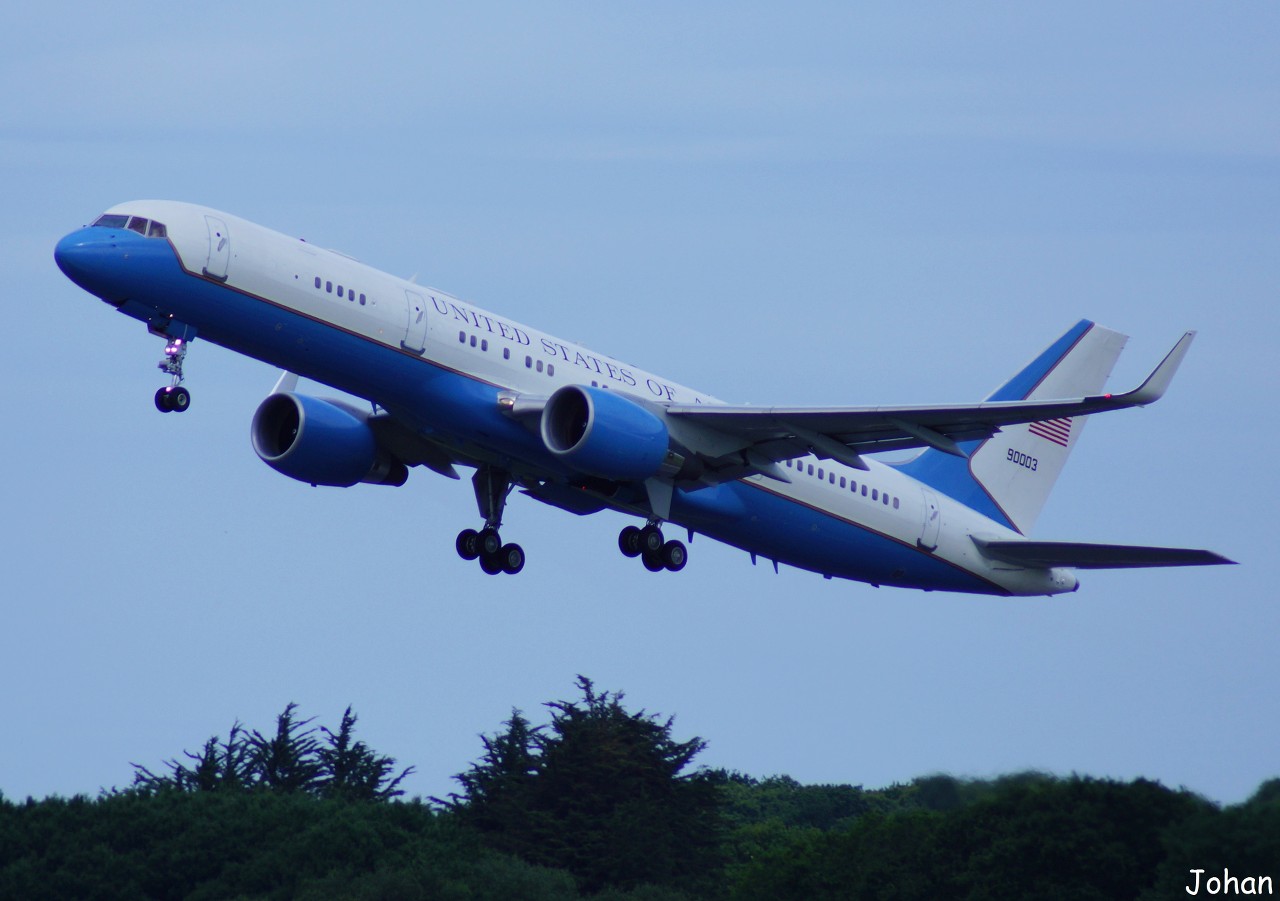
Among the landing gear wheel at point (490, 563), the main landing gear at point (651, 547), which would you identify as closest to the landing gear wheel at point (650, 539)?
the main landing gear at point (651, 547)

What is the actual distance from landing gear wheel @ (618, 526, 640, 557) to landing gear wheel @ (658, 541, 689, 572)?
48cm

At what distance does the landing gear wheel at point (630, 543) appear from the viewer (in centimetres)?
3844

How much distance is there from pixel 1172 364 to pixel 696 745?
26634 mm

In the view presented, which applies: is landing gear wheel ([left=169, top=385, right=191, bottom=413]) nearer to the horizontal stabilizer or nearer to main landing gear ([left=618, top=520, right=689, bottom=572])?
main landing gear ([left=618, top=520, right=689, bottom=572])

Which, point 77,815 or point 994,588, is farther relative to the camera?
point 77,815

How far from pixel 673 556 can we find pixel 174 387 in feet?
32.3

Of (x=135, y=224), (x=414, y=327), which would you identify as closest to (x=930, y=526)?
(x=414, y=327)

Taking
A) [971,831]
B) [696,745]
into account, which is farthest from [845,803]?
[971,831]

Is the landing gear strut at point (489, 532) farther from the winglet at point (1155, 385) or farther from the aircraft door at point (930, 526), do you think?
the winglet at point (1155, 385)

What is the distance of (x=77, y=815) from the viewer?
189 feet

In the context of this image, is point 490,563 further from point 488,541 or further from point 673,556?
point 673,556

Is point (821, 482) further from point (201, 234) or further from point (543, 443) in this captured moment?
point (201, 234)

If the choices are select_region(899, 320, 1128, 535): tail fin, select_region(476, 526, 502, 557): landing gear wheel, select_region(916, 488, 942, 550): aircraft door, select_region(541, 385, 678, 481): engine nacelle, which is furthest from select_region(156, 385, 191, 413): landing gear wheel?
select_region(899, 320, 1128, 535): tail fin

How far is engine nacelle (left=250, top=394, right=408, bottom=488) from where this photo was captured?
125 ft
